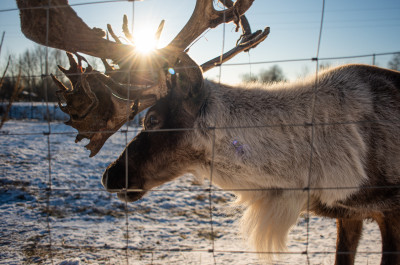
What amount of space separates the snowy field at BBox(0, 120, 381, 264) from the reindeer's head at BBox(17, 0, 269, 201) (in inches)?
10.0

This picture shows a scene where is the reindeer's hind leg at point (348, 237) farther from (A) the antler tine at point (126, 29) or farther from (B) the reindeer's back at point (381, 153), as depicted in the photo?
(A) the antler tine at point (126, 29)

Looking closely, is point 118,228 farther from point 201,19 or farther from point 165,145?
point 201,19

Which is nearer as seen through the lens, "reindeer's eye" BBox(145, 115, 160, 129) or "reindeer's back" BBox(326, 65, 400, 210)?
"reindeer's back" BBox(326, 65, 400, 210)

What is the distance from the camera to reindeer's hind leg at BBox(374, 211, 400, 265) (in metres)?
2.01

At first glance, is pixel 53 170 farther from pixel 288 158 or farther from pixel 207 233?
pixel 288 158

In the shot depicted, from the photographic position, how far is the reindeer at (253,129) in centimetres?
195

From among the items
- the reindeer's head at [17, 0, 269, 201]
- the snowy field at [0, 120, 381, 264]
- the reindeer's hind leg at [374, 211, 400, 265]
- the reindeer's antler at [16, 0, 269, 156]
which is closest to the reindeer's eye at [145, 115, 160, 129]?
the reindeer's head at [17, 0, 269, 201]

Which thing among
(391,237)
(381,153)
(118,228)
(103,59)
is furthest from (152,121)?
(118,228)

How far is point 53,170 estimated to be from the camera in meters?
5.78

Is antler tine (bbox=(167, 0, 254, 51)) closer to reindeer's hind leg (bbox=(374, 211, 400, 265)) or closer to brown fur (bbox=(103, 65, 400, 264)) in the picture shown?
brown fur (bbox=(103, 65, 400, 264))

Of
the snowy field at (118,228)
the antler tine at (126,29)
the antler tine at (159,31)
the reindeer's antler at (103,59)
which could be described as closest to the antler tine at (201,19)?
the reindeer's antler at (103,59)

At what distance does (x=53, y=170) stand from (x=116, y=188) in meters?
4.17

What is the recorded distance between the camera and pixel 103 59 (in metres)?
2.24

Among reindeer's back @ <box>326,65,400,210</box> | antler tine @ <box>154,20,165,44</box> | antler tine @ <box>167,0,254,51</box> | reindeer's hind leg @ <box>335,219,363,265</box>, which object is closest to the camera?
reindeer's back @ <box>326,65,400,210</box>
